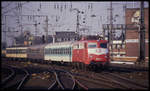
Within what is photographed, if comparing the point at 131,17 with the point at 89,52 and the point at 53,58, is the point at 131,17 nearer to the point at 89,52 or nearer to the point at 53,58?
the point at 53,58

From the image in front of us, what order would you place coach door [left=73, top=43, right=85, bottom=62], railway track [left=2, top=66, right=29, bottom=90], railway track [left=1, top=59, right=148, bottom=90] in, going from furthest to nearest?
coach door [left=73, top=43, right=85, bottom=62] → railway track [left=2, top=66, right=29, bottom=90] → railway track [left=1, top=59, right=148, bottom=90]

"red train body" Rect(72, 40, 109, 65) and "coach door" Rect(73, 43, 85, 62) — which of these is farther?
"coach door" Rect(73, 43, 85, 62)

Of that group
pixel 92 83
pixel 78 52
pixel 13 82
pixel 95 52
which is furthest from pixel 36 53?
pixel 92 83

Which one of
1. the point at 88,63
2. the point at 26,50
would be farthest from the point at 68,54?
the point at 26,50

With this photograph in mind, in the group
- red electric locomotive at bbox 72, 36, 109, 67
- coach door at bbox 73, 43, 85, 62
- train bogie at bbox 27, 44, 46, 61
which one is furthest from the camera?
train bogie at bbox 27, 44, 46, 61

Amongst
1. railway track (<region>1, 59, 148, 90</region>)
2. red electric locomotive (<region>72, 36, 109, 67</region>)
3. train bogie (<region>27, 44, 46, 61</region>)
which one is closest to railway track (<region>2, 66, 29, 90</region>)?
railway track (<region>1, 59, 148, 90</region>)

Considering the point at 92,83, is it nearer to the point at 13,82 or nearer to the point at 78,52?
the point at 13,82

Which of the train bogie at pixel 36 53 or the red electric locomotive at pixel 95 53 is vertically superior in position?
the red electric locomotive at pixel 95 53

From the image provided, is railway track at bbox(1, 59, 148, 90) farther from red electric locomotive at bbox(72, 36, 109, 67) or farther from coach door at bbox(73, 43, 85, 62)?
coach door at bbox(73, 43, 85, 62)

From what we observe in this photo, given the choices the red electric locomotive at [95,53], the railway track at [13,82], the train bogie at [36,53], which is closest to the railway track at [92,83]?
the railway track at [13,82]

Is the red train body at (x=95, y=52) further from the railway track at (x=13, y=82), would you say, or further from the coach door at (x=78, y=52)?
the railway track at (x=13, y=82)

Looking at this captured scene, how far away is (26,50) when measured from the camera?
46.5m

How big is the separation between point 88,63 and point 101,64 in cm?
117

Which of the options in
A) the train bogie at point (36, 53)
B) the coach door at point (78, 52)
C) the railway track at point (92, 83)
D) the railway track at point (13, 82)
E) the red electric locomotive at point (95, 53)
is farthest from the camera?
the train bogie at point (36, 53)
